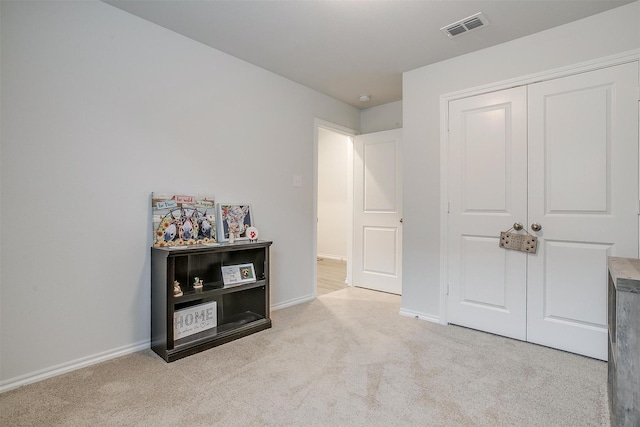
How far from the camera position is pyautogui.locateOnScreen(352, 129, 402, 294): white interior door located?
12.5 feet

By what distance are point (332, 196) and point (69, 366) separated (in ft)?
16.5

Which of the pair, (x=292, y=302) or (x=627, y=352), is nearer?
(x=627, y=352)

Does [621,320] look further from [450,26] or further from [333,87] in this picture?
[333,87]

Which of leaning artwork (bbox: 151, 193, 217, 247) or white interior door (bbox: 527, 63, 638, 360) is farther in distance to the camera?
leaning artwork (bbox: 151, 193, 217, 247)

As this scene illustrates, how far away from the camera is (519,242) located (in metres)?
2.44

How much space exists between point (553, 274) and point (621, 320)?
3.93ft

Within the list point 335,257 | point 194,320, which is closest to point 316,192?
point 194,320

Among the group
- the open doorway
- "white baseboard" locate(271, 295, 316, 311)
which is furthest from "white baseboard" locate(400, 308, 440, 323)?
the open doorway

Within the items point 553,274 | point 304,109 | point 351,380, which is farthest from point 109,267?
point 553,274

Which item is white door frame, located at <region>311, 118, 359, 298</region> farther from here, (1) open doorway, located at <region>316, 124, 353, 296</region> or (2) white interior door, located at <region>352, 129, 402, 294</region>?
(1) open doorway, located at <region>316, 124, 353, 296</region>

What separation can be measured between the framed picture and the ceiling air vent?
2087 millimetres

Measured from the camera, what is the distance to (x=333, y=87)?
11.6 ft

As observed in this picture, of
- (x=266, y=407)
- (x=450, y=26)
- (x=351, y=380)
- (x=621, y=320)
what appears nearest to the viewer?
(x=621, y=320)

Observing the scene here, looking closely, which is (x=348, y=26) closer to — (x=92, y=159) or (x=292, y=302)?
(x=92, y=159)
